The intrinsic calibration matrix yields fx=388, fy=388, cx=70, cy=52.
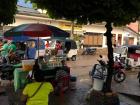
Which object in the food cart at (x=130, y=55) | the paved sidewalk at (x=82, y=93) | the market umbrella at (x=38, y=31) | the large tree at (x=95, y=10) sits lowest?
the paved sidewalk at (x=82, y=93)

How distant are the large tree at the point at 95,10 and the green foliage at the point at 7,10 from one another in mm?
2556

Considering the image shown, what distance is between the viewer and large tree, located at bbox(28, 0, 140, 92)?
11.0 metres

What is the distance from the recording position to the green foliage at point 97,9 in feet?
35.9

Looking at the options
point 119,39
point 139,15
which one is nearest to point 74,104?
point 139,15

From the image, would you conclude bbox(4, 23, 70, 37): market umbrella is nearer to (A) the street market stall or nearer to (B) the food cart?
(A) the street market stall

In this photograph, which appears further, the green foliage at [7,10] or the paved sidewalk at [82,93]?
the green foliage at [7,10]

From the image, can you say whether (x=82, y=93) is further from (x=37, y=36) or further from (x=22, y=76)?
(x=37, y=36)

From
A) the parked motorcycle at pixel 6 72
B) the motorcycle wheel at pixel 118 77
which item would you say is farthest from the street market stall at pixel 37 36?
the motorcycle wheel at pixel 118 77

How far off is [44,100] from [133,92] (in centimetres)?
849

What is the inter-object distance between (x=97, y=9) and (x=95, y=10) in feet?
0.22

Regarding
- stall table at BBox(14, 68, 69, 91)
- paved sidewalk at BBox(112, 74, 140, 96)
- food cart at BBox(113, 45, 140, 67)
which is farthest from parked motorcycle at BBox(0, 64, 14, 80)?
food cart at BBox(113, 45, 140, 67)

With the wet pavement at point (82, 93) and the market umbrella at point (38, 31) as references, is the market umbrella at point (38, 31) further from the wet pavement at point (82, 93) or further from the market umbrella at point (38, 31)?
the wet pavement at point (82, 93)

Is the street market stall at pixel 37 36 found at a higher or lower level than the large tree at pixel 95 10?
lower

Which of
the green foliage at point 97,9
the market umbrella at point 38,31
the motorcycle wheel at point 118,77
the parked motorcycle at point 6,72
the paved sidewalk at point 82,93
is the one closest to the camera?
the green foliage at point 97,9
